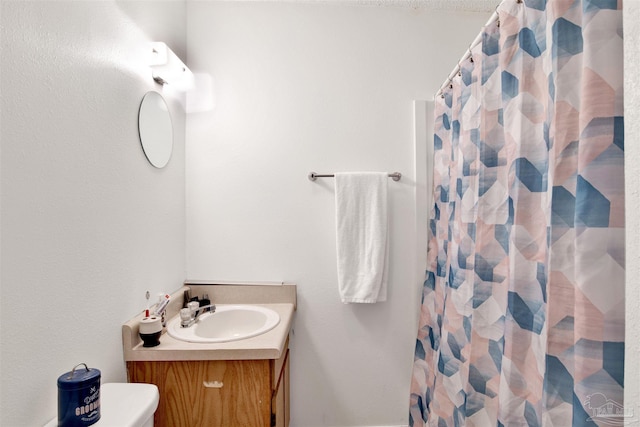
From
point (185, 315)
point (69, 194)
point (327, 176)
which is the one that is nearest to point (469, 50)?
point (327, 176)

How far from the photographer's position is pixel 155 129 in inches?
56.6

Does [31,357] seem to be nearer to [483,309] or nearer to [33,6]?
[33,6]

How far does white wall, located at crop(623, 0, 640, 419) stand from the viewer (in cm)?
47

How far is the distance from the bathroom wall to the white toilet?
0.12 m

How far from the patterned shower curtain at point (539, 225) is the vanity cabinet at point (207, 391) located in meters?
0.74

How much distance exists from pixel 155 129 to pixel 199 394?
3.62ft

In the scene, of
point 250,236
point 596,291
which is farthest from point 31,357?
point 596,291

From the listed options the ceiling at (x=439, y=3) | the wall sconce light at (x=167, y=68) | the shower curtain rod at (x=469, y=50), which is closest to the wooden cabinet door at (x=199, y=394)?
the wall sconce light at (x=167, y=68)

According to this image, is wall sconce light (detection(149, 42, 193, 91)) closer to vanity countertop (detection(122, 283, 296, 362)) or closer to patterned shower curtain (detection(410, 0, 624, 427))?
Result: vanity countertop (detection(122, 283, 296, 362))

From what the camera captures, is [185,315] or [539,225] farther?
[185,315]

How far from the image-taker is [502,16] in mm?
979

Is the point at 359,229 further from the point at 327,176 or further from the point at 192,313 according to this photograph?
the point at 192,313

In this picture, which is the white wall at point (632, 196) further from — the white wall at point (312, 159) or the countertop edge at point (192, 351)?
the white wall at point (312, 159)

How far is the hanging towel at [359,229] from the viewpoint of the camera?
1751 mm
